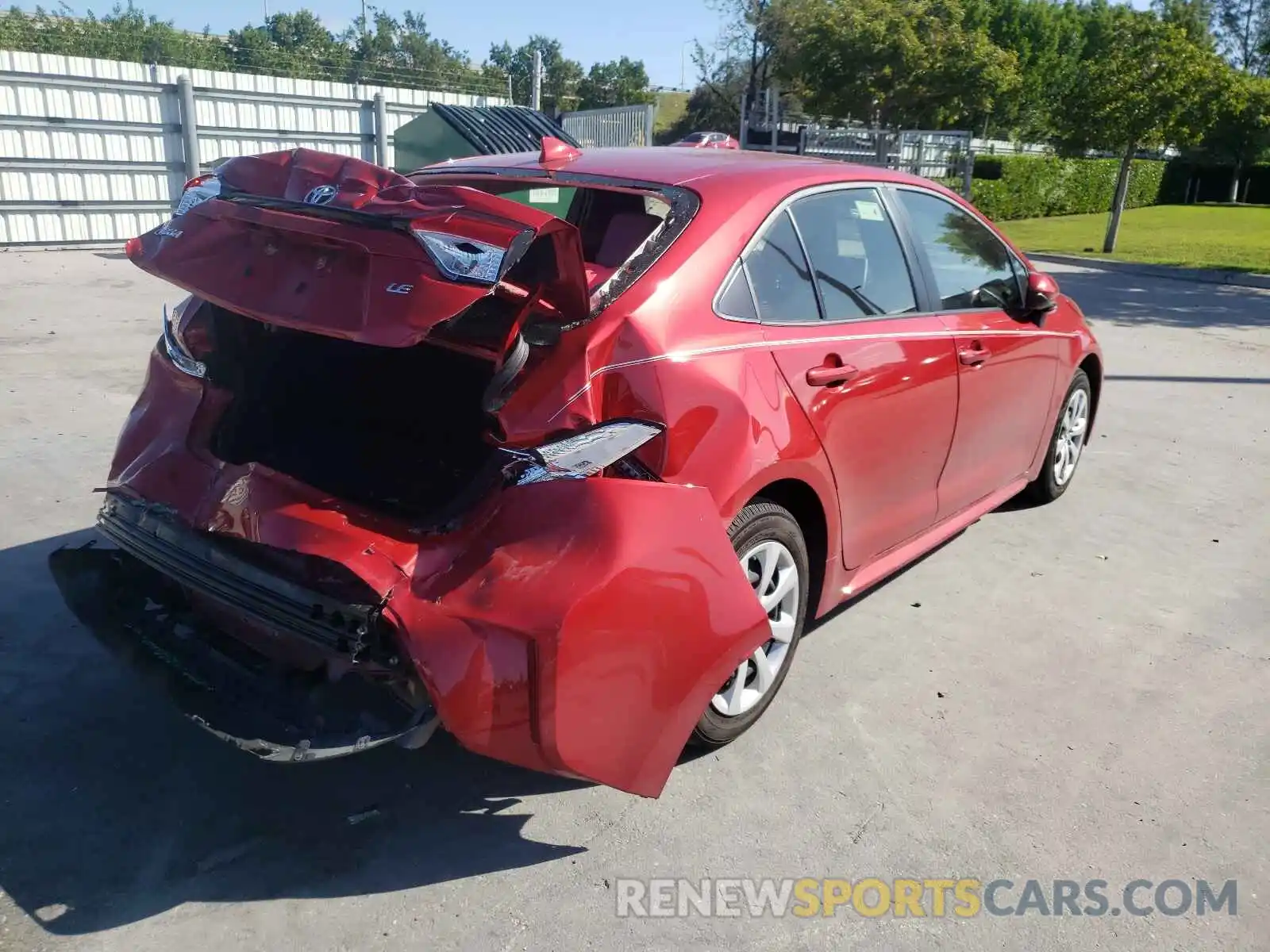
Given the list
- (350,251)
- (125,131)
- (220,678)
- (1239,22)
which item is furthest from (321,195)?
(1239,22)

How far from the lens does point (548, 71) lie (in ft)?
230

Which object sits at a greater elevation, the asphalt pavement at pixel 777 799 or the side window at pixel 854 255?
the side window at pixel 854 255

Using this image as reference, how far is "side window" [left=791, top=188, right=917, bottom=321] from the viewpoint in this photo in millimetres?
3578

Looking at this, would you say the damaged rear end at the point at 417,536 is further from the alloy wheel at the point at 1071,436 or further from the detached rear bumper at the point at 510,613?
the alloy wheel at the point at 1071,436

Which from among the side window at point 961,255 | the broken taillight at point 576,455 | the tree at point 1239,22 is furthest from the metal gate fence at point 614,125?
the tree at point 1239,22

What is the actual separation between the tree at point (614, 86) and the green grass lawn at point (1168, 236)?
119 ft

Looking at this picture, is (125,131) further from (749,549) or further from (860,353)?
(749,549)

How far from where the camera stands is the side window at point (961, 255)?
4.23 metres

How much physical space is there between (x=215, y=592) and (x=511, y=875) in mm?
1074

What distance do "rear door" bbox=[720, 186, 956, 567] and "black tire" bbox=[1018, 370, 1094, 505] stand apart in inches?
63.2

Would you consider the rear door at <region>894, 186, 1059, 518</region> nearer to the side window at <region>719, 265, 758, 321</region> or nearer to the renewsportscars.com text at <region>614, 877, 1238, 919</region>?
the side window at <region>719, 265, 758, 321</region>

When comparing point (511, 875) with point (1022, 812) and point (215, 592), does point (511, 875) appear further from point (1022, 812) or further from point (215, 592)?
point (1022, 812)

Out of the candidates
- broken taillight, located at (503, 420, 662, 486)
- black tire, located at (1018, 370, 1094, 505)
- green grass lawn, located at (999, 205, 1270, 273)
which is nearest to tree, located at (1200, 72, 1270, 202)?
green grass lawn, located at (999, 205, 1270, 273)

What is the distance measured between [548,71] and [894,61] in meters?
43.1
